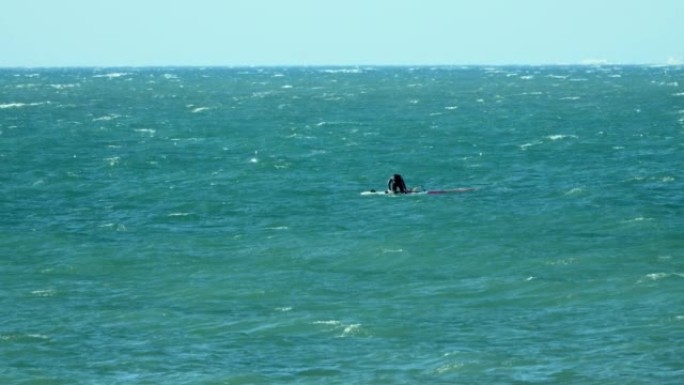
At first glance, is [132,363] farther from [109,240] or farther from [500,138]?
[500,138]

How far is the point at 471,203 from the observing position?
68062 mm

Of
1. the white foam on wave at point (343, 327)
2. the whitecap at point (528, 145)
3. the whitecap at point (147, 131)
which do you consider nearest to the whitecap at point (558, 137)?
the whitecap at point (528, 145)

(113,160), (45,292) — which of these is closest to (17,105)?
(113,160)

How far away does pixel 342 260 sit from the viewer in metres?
55.0

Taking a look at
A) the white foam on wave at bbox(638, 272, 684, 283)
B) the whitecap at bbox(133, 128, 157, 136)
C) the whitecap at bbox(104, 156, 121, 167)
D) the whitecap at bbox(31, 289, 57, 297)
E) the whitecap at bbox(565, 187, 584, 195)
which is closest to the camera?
the white foam on wave at bbox(638, 272, 684, 283)

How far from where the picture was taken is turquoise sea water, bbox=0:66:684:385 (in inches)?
1574

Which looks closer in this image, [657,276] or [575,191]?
[657,276]

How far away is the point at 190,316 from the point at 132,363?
6.08 metres

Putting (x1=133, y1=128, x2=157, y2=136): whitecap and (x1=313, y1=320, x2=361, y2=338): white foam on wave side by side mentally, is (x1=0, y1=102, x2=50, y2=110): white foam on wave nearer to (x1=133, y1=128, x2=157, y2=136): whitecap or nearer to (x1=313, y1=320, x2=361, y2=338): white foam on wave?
(x1=133, y1=128, x2=157, y2=136): whitecap

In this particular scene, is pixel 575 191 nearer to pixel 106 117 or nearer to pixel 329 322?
pixel 329 322

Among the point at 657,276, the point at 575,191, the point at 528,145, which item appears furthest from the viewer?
the point at 528,145

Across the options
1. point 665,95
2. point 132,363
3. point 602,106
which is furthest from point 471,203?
point 665,95

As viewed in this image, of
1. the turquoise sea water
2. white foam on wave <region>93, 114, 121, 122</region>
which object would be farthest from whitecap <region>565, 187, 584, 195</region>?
white foam on wave <region>93, 114, 121, 122</region>

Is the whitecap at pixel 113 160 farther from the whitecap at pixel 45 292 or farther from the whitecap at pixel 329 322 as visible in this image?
the whitecap at pixel 329 322
